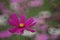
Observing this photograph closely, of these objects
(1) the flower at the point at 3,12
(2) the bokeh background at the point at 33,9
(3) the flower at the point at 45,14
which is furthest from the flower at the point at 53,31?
(1) the flower at the point at 3,12

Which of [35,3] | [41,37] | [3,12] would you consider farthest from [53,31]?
[3,12]

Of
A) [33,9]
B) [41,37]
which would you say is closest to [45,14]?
[33,9]

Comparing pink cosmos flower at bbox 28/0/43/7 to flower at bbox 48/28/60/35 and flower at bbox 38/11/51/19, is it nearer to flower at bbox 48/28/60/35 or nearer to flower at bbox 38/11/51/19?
flower at bbox 38/11/51/19

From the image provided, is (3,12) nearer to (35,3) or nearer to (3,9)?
(3,9)

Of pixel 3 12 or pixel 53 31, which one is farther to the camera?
pixel 3 12

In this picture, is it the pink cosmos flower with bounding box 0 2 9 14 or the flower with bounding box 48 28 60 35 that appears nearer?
the flower with bounding box 48 28 60 35

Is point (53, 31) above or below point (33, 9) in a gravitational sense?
below

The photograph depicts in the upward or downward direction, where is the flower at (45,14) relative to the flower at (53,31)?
upward

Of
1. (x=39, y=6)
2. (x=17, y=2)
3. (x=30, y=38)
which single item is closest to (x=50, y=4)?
(x=39, y=6)

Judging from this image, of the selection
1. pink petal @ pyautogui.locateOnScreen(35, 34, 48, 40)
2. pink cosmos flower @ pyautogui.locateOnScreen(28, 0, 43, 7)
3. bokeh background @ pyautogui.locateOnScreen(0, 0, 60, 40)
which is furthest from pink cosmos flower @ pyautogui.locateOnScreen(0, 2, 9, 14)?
pink petal @ pyautogui.locateOnScreen(35, 34, 48, 40)

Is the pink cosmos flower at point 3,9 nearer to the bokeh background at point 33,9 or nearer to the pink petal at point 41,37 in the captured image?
the bokeh background at point 33,9

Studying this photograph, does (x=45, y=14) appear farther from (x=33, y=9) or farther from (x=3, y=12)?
(x=3, y=12)
